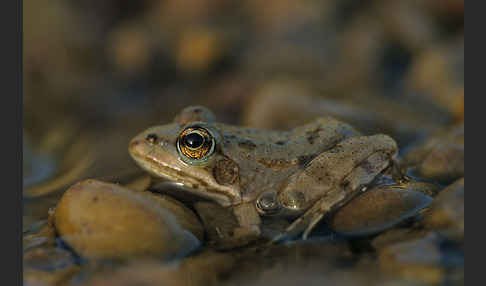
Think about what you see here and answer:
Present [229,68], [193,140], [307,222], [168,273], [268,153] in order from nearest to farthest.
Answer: [168,273] < [307,222] < [193,140] < [268,153] < [229,68]

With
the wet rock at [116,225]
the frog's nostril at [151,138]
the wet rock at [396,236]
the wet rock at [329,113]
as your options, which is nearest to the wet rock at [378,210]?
the wet rock at [396,236]

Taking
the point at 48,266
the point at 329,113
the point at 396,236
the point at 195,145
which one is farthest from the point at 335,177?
the point at 48,266

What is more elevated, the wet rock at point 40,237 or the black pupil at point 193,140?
the black pupil at point 193,140

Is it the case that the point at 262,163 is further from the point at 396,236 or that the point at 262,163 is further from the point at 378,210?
the point at 396,236

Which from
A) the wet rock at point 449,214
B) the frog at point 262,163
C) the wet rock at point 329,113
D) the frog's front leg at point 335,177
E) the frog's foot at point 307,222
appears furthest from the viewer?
the wet rock at point 329,113

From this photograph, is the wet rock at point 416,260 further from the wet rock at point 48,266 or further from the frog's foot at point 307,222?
the wet rock at point 48,266

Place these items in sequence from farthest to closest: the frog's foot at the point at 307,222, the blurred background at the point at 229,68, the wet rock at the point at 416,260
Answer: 1. the blurred background at the point at 229,68
2. the frog's foot at the point at 307,222
3. the wet rock at the point at 416,260

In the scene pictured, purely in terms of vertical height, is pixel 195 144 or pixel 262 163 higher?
pixel 195 144

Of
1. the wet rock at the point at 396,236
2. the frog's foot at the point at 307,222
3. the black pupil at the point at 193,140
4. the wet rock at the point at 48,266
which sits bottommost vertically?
the wet rock at the point at 48,266
